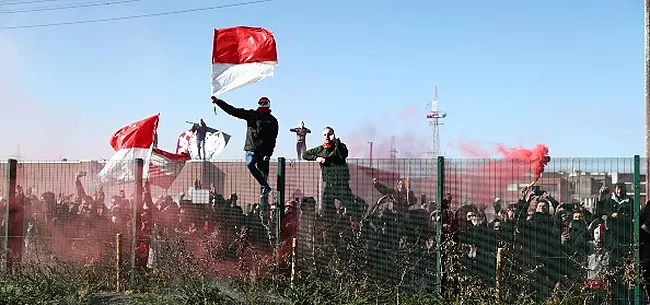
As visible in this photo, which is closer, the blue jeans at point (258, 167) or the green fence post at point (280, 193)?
the green fence post at point (280, 193)

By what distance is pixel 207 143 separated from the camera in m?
19.9

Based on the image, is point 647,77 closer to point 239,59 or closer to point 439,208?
point 439,208

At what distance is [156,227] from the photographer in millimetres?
12852

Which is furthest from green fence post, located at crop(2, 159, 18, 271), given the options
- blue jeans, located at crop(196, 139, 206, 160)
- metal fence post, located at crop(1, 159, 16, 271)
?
blue jeans, located at crop(196, 139, 206, 160)

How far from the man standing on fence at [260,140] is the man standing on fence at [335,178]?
0.92m

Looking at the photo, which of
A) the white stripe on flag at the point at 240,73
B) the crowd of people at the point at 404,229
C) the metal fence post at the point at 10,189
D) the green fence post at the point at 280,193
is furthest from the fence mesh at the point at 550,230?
the metal fence post at the point at 10,189

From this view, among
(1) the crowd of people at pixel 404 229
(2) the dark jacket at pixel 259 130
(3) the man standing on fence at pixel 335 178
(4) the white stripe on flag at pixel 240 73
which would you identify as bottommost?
(1) the crowd of people at pixel 404 229

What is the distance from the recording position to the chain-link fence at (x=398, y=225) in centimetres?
964

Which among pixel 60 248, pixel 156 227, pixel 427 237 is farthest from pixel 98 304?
pixel 427 237

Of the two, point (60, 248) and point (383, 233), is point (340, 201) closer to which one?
point (383, 233)

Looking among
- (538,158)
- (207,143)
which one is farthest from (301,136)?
(538,158)

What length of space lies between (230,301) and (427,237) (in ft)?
7.67

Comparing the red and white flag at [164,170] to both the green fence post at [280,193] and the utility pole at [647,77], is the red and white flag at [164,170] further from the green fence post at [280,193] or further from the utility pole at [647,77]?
the utility pole at [647,77]

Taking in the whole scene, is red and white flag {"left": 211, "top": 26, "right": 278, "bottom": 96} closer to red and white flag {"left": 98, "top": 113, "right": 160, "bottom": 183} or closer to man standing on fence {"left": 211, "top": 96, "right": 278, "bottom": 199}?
man standing on fence {"left": 211, "top": 96, "right": 278, "bottom": 199}
